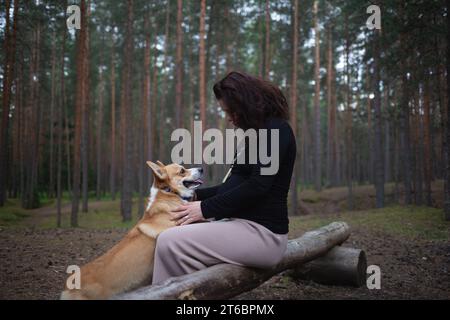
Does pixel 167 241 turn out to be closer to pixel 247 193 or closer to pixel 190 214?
pixel 190 214

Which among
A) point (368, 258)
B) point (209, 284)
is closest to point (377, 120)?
point (368, 258)

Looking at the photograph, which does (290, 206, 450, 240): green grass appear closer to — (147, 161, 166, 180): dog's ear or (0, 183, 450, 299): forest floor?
(0, 183, 450, 299): forest floor

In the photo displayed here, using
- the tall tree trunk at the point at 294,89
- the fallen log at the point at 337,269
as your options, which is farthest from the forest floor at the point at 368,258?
the tall tree trunk at the point at 294,89

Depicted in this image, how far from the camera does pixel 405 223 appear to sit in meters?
14.6

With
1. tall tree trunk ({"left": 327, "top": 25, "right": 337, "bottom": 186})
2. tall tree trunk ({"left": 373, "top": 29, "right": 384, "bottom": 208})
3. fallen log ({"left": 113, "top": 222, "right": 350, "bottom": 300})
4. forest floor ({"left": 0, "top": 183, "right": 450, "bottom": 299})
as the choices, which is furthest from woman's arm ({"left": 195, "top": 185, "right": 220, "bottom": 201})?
tall tree trunk ({"left": 327, "top": 25, "right": 337, "bottom": 186})

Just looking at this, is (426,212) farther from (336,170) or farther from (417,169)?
(336,170)

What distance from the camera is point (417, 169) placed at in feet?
66.5

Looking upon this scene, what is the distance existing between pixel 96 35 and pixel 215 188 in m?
29.1

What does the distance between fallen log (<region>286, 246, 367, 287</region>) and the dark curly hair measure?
146 inches

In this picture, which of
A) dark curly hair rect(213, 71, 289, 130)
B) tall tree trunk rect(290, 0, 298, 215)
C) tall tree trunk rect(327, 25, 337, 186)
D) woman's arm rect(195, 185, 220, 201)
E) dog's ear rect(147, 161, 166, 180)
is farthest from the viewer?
tall tree trunk rect(327, 25, 337, 186)

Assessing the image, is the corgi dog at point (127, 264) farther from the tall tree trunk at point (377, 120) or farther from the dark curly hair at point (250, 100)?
the tall tree trunk at point (377, 120)

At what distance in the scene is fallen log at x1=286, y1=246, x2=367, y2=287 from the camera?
619 cm

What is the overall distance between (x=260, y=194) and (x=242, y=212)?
327mm

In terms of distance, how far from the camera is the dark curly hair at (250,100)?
3.46 metres
